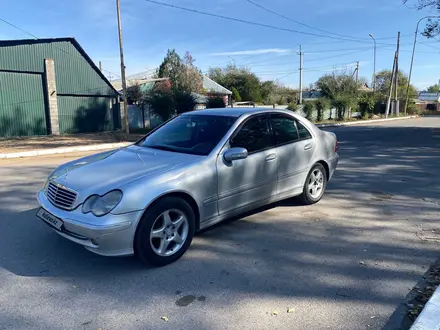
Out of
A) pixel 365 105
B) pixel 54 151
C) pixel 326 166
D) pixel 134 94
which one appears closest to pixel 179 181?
pixel 326 166

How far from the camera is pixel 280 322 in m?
2.85

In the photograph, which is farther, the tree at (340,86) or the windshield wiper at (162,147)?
the tree at (340,86)

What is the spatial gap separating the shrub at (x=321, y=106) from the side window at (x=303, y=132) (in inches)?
1244

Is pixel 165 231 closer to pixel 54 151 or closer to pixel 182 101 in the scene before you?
pixel 54 151

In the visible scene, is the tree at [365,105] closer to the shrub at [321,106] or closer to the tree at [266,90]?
the shrub at [321,106]

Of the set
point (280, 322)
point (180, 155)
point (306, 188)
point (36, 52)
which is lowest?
point (280, 322)

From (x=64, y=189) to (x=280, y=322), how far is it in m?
2.42

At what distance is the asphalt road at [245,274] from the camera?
291cm

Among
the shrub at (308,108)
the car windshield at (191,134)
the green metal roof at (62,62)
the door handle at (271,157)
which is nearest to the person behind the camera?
the car windshield at (191,134)

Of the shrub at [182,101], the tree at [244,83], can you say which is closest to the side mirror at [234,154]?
the shrub at [182,101]

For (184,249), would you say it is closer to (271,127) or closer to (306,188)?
(271,127)

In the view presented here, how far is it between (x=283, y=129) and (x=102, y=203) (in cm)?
282

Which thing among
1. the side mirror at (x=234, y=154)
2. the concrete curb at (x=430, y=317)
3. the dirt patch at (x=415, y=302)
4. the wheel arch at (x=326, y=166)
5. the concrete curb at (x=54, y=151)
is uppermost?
the side mirror at (x=234, y=154)

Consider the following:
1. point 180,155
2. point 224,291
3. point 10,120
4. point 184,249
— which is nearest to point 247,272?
point 224,291
